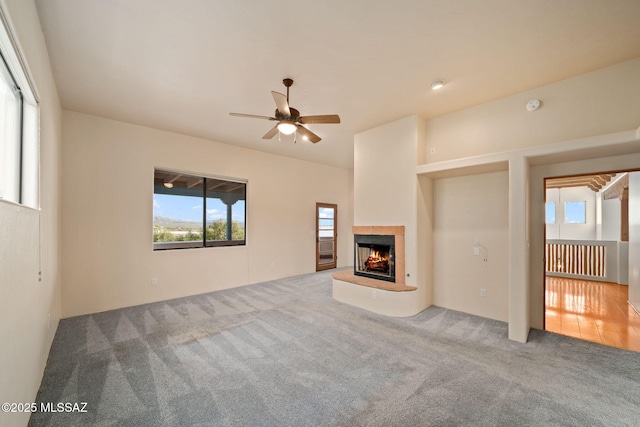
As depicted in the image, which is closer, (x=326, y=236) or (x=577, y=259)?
(x=577, y=259)

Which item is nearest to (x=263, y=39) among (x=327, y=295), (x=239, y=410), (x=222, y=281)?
(x=239, y=410)

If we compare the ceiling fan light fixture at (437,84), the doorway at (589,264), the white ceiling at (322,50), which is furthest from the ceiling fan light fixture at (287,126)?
the doorway at (589,264)

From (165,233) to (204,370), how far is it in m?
3.39

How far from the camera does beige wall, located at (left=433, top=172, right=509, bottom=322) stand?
3.77 meters

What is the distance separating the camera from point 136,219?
4.62 metres

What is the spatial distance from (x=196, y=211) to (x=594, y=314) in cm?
724

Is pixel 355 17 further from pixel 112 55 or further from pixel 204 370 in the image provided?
pixel 204 370

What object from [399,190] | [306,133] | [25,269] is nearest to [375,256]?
[399,190]

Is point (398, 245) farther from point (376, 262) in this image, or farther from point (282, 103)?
point (282, 103)

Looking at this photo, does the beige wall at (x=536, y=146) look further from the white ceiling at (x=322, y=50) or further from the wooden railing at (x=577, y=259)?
the wooden railing at (x=577, y=259)

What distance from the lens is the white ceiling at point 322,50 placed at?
214 centimetres

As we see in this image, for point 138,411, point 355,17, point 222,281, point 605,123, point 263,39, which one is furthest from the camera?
point 222,281

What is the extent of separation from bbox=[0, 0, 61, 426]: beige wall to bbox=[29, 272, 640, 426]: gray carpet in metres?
0.44

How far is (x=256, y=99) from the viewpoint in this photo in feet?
12.0
